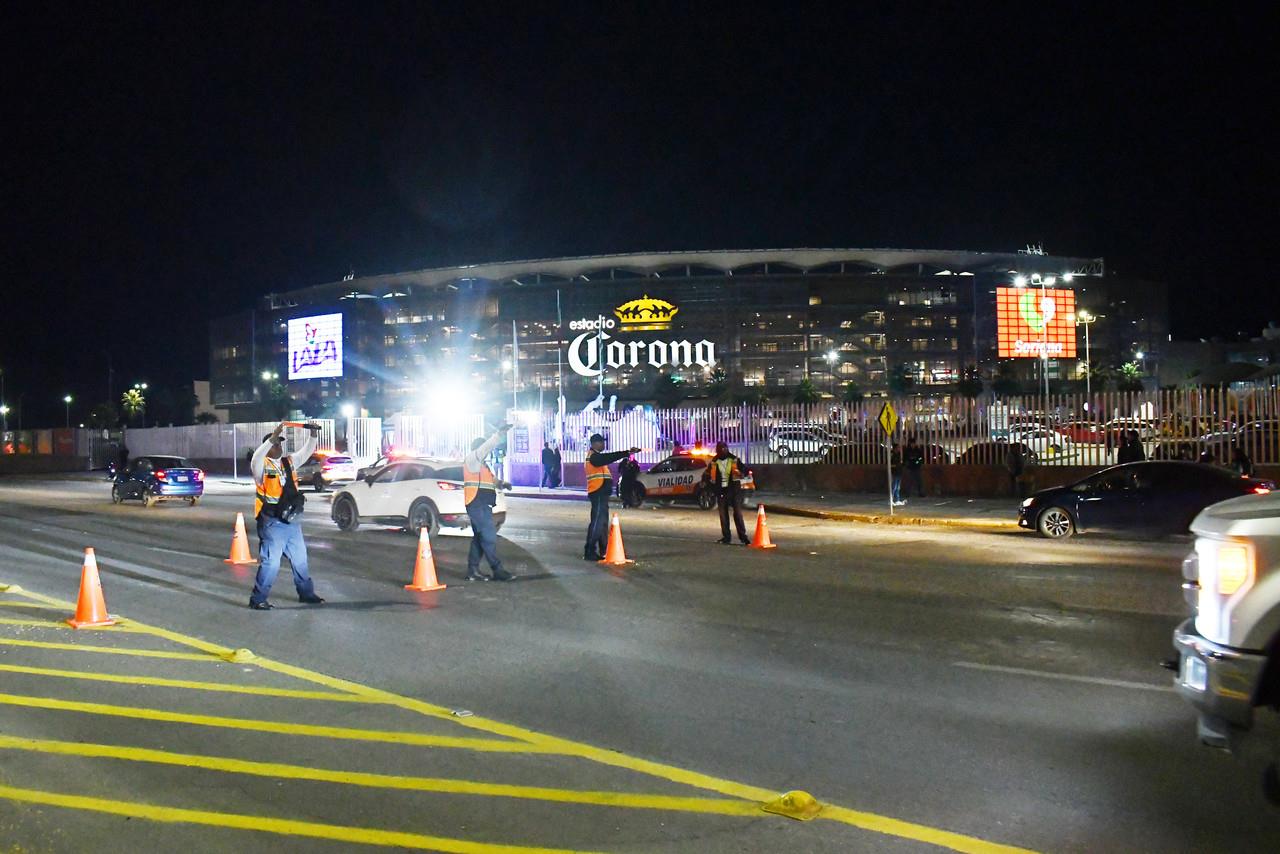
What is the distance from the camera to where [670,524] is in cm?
2236

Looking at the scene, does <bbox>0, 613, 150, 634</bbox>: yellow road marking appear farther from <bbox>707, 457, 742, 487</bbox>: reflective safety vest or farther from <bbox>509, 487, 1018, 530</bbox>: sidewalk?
<bbox>509, 487, 1018, 530</bbox>: sidewalk

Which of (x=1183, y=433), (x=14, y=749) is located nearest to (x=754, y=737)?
(x=14, y=749)

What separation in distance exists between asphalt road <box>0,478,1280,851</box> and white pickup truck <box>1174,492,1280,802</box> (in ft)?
1.76

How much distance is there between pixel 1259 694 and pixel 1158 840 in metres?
0.80

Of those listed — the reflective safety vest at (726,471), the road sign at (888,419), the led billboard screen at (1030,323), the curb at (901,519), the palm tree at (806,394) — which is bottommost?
the curb at (901,519)

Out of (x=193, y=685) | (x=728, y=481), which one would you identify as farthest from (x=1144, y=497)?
(x=193, y=685)

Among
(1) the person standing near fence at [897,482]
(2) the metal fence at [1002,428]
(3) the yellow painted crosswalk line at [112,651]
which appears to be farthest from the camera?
(1) the person standing near fence at [897,482]

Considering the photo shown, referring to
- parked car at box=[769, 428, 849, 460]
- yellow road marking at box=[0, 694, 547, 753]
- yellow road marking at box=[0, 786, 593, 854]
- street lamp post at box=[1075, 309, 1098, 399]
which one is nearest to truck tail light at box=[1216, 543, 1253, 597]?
yellow road marking at box=[0, 786, 593, 854]

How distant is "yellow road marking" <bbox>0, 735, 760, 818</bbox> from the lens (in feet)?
17.9

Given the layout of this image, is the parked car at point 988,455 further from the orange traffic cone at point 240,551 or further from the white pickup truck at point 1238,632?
the white pickup truck at point 1238,632

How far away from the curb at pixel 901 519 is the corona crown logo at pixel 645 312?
8647 centimetres

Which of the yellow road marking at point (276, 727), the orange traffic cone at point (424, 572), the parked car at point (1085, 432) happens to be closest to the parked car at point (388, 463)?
the orange traffic cone at point (424, 572)

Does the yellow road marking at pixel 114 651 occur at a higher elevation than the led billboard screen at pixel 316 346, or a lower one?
lower

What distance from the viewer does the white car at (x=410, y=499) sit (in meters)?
19.4
